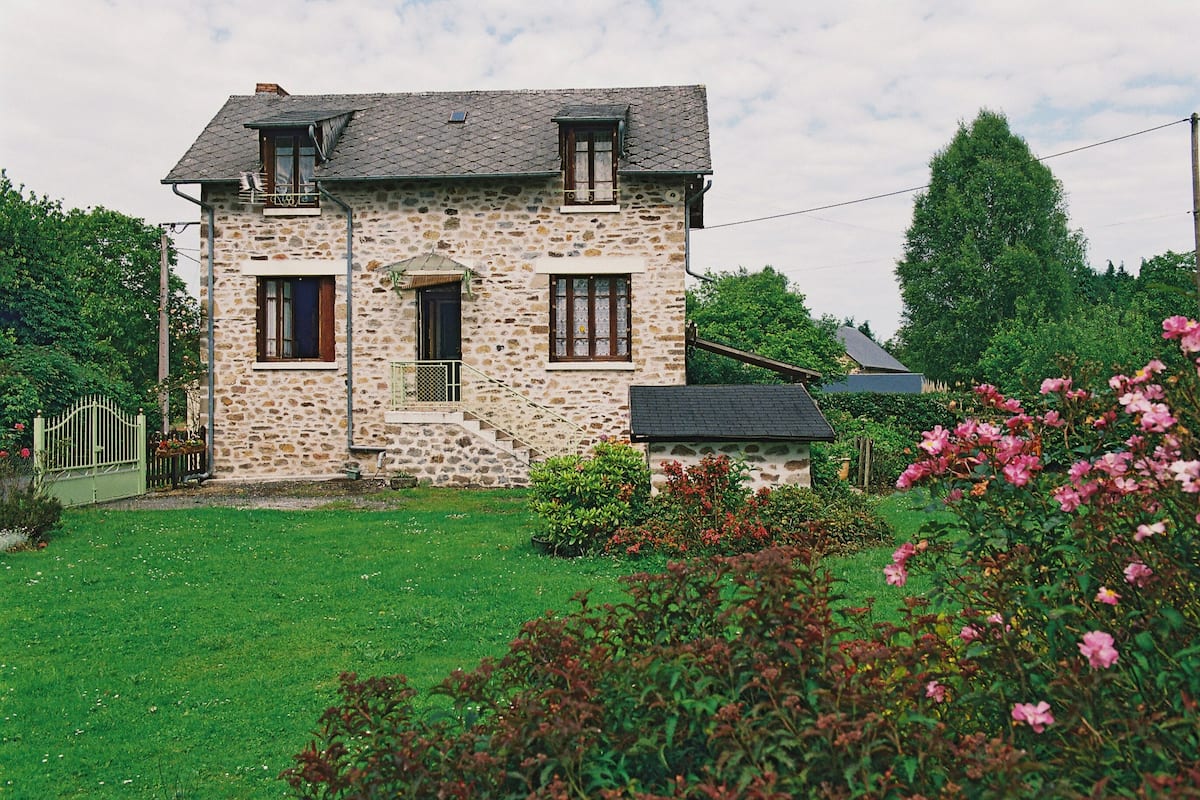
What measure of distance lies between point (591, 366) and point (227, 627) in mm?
10384

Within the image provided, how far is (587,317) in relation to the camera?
17000 millimetres

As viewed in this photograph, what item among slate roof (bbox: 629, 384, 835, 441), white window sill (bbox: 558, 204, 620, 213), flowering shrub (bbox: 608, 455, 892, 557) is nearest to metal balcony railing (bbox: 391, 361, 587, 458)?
white window sill (bbox: 558, 204, 620, 213)

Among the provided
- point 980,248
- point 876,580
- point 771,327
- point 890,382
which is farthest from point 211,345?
point 890,382

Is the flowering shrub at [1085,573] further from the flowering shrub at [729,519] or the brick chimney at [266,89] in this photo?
the brick chimney at [266,89]

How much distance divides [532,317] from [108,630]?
10.7 meters

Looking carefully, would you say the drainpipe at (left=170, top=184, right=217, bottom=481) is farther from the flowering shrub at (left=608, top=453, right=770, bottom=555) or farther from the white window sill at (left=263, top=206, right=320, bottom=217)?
the flowering shrub at (left=608, top=453, right=770, bottom=555)

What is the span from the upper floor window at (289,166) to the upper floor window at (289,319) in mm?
1447

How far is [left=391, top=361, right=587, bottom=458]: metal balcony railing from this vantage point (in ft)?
54.4

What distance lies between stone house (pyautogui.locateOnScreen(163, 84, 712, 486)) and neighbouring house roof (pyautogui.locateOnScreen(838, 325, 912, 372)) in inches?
1314

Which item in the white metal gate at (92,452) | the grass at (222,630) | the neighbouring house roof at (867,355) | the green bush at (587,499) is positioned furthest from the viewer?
the neighbouring house roof at (867,355)

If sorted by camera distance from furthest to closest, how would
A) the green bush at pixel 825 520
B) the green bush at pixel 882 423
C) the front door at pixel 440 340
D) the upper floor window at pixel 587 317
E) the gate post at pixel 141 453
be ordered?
the front door at pixel 440 340, the upper floor window at pixel 587 317, the green bush at pixel 882 423, the gate post at pixel 141 453, the green bush at pixel 825 520

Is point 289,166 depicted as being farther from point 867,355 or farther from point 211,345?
point 867,355

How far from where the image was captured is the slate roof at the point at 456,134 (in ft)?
54.6

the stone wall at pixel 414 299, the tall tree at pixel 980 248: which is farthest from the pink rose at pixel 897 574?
the tall tree at pixel 980 248
